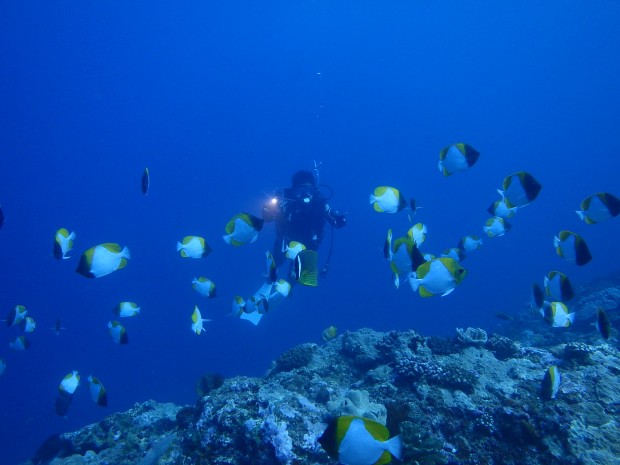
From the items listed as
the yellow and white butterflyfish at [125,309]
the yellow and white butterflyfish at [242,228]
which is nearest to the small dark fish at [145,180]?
the yellow and white butterflyfish at [242,228]

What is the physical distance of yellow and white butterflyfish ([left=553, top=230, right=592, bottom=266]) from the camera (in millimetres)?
3732

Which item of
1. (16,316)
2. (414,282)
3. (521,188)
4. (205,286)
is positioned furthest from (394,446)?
(16,316)

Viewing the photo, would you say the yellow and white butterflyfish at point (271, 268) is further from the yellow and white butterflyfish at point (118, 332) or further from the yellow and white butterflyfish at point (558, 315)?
the yellow and white butterflyfish at point (558, 315)

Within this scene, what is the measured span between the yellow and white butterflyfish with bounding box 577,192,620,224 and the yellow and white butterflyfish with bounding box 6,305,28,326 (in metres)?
9.96

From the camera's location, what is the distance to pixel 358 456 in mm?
2307

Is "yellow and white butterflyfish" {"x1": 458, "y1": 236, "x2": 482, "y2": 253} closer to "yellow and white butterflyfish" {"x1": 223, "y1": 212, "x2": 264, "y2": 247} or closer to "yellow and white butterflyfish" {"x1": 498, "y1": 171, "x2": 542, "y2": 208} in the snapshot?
"yellow and white butterflyfish" {"x1": 498, "y1": 171, "x2": 542, "y2": 208}

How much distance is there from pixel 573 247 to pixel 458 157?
1543 mm

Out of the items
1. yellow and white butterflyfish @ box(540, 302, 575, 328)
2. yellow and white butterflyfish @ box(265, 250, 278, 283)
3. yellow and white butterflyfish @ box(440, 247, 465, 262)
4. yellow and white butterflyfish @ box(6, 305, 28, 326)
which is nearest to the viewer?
yellow and white butterflyfish @ box(265, 250, 278, 283)

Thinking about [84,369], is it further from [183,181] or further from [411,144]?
[411,144]

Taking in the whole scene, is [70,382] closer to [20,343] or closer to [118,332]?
[118,332]

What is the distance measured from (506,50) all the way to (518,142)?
3496cm

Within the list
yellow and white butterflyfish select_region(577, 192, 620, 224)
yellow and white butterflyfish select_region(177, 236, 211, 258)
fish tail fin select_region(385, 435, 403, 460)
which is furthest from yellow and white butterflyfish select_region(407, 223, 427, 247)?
fish tail fin select_region(385, 435, 403, 460)

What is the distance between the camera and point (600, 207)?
13.5 ft

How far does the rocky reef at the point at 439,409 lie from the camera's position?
421 cm
